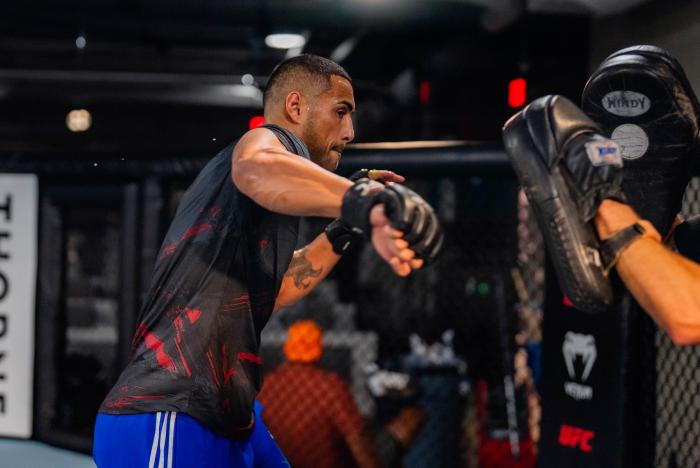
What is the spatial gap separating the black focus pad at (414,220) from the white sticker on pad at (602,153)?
0.40 metres

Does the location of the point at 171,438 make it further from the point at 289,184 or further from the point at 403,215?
the point at 403,215

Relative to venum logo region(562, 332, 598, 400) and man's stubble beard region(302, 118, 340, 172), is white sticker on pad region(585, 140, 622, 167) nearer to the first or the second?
man's stubble beard region(302, 118, 340, 172)

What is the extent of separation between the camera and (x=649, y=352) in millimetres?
2375

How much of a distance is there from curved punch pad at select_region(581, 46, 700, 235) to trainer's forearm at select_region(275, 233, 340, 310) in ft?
2.28

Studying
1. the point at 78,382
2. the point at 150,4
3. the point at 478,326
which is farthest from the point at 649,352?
the point at 150,4

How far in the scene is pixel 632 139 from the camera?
6.45 ft

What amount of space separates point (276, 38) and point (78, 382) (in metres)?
4.22

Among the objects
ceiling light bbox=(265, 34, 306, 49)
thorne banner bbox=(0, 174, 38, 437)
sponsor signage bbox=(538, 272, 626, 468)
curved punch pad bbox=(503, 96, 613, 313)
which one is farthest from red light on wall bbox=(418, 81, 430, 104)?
curved punch pad bbox=(503, 96, 613, 313)

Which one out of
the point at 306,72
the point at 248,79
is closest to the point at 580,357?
the point at 306,72

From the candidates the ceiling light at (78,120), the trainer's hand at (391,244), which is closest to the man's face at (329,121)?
the trainer's hand at (391,244)

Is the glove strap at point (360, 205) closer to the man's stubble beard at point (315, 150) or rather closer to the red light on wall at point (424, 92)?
the man's stubble beard at point (315, 150)

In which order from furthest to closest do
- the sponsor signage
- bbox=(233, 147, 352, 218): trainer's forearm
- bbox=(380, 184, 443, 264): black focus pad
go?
the sponsor signage
bbox=(233, 147, 352, 218): trainer's forearm
bbox=(380, 184, 443, 264): black focus pad

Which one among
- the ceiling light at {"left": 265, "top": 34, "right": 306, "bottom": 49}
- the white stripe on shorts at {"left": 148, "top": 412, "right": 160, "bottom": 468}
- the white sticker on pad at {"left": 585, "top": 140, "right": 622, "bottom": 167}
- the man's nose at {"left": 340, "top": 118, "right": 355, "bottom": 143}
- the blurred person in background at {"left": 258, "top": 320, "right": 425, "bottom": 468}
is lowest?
the blurred person in background at {"left": 258, "top": 320, "right": 425, "bottom": 468}

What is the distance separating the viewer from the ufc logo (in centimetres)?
235
